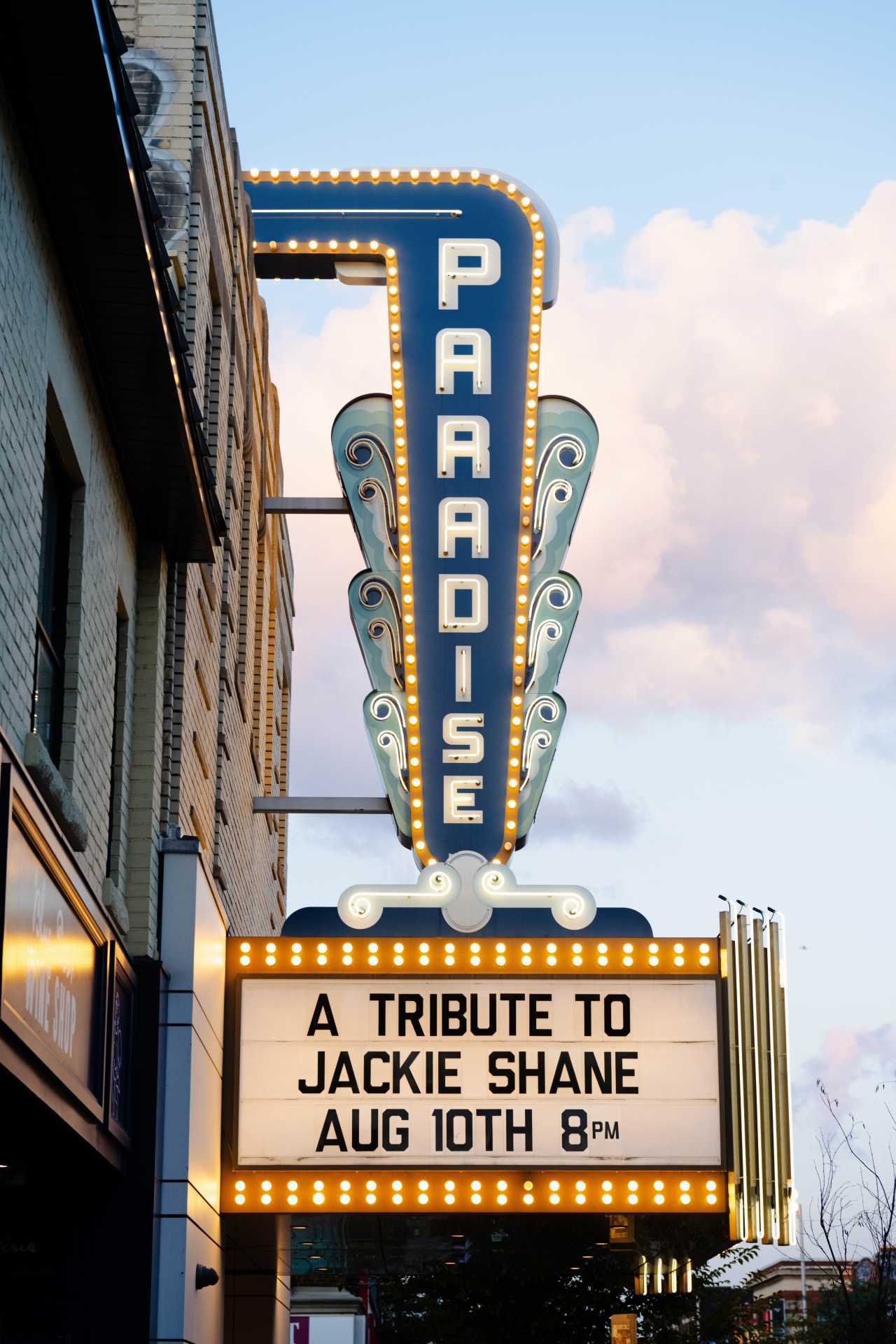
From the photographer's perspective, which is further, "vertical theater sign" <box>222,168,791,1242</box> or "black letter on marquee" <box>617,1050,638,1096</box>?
"black letter on marquee" <box>617,1050,638,1096</box>

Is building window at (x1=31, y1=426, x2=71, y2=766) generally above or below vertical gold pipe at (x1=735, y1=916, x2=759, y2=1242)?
above

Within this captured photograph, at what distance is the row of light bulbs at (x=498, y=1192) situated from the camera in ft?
46.6

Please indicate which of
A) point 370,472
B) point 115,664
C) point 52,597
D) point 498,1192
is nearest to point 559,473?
point 370,472

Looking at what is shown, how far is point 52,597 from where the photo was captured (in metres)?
10.8

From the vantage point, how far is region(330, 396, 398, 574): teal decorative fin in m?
17.1

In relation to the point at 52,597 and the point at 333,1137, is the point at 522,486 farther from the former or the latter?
the point at 52,597

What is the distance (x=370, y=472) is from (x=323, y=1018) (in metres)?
5.26

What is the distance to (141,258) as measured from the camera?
9.92m

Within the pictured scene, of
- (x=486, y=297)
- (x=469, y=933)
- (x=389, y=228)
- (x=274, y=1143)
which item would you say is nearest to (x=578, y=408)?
(x=486, y=297)

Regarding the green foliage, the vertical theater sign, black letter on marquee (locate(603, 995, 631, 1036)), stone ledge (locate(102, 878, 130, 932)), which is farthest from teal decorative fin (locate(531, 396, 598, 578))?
the green foliage

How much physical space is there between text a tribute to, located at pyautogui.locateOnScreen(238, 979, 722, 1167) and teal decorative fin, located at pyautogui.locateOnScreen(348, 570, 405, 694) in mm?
3123

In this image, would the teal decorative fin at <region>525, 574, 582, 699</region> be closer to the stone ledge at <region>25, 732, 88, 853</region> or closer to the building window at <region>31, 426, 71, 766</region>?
the building window at <region>31, 426, 71, 766</region>

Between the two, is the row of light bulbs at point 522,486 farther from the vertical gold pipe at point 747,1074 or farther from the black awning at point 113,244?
the black awning at point 113,244

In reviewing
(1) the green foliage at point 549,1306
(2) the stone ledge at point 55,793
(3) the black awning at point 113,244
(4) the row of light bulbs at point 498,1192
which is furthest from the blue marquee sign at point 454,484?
(1) the green foliage at point 549,1306
